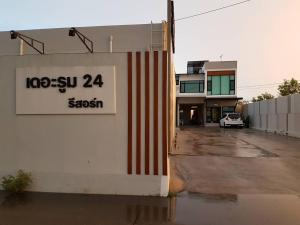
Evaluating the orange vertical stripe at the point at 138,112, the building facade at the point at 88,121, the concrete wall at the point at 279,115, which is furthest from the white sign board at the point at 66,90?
the concrete wall at the point at 279,115

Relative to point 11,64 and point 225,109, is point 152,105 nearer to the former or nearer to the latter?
point 11,64

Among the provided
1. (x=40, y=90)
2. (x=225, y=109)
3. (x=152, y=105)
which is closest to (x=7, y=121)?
(x=40, y=90)

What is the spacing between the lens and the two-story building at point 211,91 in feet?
154

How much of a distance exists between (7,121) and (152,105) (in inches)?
130

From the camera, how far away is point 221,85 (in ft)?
155

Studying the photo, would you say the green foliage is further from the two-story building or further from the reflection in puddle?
the two-story building

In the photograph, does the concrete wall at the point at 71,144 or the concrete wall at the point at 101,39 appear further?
the concrete wall at the point at 101,39

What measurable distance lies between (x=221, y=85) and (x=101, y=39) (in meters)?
34.3

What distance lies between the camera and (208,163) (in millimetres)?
13016

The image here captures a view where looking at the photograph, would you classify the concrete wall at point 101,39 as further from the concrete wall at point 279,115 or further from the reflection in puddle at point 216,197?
the concrete wall at point 279,115

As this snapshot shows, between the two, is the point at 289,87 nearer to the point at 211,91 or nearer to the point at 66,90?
the point at 211,91

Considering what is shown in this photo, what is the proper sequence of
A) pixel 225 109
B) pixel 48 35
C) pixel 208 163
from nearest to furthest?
pixel 208 163 < pixel 48 35 < pixel 225 109

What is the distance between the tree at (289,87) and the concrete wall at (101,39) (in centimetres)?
5054

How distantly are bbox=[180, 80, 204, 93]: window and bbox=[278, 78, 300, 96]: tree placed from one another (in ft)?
60.9
